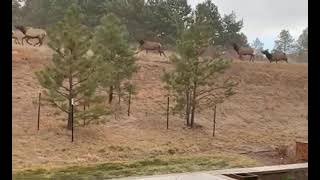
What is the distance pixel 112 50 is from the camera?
7.91 m

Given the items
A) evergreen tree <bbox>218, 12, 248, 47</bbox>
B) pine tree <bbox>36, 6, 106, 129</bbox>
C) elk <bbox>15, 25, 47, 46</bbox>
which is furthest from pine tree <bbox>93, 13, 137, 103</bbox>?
evergreen tree <bbox>218, 12, 248, 47</bbox>

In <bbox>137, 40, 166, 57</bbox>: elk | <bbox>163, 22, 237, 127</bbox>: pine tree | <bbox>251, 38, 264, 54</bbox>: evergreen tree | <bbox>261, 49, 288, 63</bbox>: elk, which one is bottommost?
<bbox>163, 22, 237, 127</bbox>: pine tree

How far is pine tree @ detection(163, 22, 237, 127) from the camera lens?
798 centimetres

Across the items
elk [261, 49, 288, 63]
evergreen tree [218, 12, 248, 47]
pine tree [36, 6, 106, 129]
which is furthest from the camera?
elk [261, 49, 288, 63]

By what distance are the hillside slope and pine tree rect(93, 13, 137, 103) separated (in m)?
0.62

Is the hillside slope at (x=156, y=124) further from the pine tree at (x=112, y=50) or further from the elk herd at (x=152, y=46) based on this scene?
the pine tree at (x=112, y=50)

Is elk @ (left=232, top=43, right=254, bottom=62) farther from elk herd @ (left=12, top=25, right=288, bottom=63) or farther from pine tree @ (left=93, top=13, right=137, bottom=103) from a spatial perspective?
pine tree @ (left=93, top=13, right=137, bottom=103)

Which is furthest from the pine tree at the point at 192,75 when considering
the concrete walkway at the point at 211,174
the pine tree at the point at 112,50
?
the concrete walkway at the point at 211,174

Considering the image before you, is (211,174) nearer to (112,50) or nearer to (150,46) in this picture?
(112,50)

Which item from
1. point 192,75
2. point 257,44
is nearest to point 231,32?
point 257,44

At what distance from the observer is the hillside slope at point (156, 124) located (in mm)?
6992

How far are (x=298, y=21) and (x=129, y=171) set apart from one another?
4.78m

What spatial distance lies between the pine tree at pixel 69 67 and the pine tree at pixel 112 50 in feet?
1.97

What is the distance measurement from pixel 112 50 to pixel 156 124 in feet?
5.20
